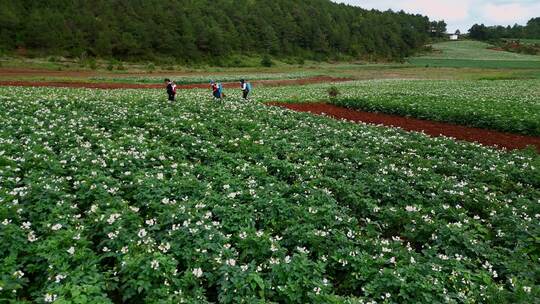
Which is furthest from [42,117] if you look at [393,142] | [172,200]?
[393,142]

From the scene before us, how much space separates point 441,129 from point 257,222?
18018 mm

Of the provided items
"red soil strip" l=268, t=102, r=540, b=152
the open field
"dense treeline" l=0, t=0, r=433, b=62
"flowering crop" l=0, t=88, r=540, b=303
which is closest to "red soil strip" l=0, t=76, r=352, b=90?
"red soil strip" l=268, t=102, r=540, b=152

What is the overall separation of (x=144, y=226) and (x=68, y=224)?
4.80ft

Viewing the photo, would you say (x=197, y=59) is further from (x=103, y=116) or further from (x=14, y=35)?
(x=103, y=116)

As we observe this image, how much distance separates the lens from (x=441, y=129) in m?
23.2

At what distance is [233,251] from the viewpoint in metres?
7.21

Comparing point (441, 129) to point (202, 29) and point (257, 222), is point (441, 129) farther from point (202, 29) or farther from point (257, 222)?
point (202, 29)

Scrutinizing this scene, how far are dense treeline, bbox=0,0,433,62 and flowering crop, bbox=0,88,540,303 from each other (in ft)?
300

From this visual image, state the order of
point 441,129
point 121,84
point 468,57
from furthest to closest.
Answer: point 468,57
point 121,84
point 441,129

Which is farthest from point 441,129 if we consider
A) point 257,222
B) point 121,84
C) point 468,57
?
point 468,57

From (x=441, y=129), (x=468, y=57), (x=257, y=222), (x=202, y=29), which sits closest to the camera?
(x=257, y=222)

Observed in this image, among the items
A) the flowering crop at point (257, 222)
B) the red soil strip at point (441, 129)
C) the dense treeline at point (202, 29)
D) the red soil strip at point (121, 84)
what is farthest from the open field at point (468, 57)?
the flowering crop at point (257, 222)

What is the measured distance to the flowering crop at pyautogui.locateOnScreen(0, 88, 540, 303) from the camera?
629cm

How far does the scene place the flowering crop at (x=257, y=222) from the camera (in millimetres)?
6286
